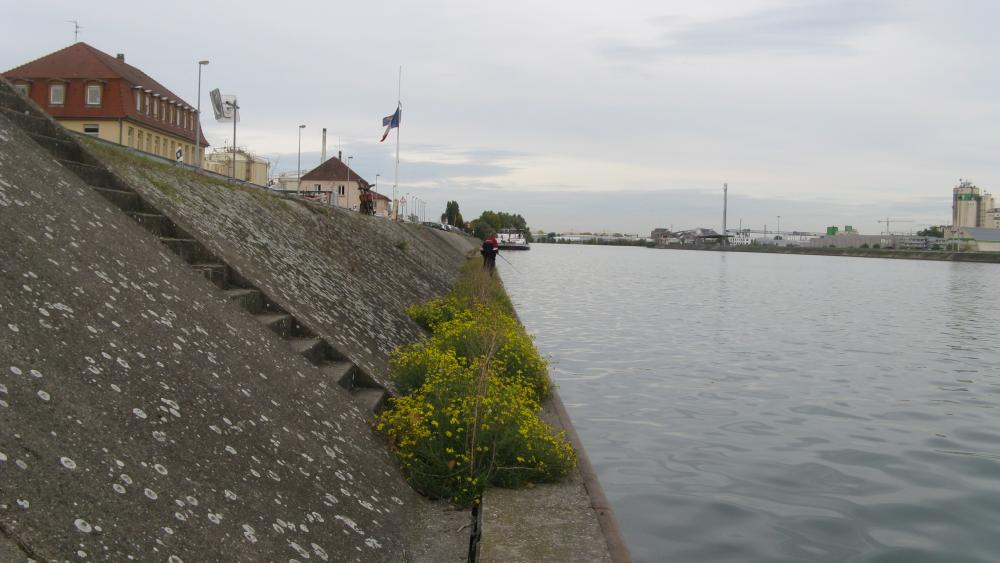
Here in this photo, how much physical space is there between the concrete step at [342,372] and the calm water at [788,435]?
3056 millimetres

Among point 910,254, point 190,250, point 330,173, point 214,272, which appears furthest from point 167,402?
point 910,254

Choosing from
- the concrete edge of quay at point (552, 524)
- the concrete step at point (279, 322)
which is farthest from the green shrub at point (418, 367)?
the concrete edge of quay at point (552, 524)

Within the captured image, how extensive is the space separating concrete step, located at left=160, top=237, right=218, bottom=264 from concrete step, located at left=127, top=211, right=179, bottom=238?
0.13m

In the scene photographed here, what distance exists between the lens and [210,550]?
3.96m

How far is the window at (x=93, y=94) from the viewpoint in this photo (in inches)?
2211

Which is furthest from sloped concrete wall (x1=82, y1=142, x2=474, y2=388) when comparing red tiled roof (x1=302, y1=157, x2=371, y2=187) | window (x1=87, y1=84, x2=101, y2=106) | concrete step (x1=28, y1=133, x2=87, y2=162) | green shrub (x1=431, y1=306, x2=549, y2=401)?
red tiled roof (x1=302, y1=157, x2=371, y2=187)

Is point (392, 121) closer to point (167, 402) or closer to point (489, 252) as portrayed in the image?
point (489, 252)

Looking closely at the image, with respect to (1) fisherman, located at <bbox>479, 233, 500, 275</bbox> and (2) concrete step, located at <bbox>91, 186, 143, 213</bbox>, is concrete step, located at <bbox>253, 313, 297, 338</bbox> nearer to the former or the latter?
(2) concrete step, located at <bbox>91, 186, 143, 213</bbox>

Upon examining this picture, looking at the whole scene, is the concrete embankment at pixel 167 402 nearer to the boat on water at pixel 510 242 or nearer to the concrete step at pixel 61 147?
the concrete step at pixel 61 147

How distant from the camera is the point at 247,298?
7906mm

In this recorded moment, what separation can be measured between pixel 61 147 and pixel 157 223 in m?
1.21

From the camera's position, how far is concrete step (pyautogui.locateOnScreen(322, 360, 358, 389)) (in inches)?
300

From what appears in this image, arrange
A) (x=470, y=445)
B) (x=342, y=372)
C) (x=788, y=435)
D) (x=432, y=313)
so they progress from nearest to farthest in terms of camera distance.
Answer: (x=470, y=445), (x=342, y=372), (x=788, y=435), (x=432, y=313)

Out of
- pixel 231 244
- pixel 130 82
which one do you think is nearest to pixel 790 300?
pixel 231 244
